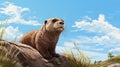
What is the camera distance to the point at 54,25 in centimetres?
1092

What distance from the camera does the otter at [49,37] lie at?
423 inches

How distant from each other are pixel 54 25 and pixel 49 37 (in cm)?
44

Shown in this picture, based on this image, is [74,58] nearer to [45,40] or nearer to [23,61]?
[45,40]

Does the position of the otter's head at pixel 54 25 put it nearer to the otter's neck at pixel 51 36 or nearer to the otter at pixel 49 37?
the otter at pixel 49 37

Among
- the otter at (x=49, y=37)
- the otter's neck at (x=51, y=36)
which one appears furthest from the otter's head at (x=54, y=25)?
the otter's neck at (x=51, y=36)

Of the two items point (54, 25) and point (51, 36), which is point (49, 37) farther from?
point (54, 25)

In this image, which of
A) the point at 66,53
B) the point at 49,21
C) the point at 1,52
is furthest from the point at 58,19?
the point at 1,52

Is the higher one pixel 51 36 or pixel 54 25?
pixel 54 25

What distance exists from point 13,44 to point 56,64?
1842mm

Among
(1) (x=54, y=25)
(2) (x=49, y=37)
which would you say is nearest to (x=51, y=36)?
(2) (x=49, y=37)

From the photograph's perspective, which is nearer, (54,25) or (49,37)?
(54,25)

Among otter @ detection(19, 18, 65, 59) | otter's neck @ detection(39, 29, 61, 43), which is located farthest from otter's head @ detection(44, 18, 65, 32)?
otter's neck @ detection(39, 29, 61, 43)

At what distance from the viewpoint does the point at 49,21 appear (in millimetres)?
11445

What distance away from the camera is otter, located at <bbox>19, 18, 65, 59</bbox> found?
10.8 m
